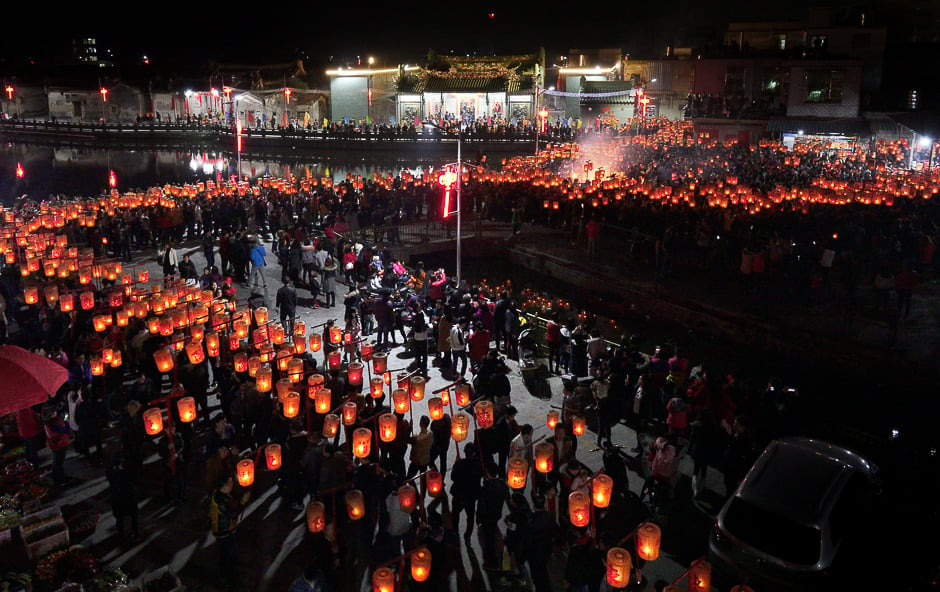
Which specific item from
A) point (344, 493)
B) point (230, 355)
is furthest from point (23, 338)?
point (344, 493)

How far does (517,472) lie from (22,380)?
5.73 metres

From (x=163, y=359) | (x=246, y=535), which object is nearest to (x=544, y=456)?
(x=246, y=535)

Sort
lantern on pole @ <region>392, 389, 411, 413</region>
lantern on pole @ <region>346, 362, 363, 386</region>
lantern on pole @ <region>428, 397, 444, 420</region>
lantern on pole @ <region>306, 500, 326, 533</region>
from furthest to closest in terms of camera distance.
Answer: lantern on pole @ <region>346, 362, 363, 386</region>, lantern on pole @ <region>392, 389, 411, 413</region>, lantern on pole @ <region>428, 397, 444, 420</region>, lantern on pole @ <region>306, 500, 326, 533</region>

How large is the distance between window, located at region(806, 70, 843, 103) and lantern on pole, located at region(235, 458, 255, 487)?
4148cm

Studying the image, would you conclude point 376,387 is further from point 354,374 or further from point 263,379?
point 263,379

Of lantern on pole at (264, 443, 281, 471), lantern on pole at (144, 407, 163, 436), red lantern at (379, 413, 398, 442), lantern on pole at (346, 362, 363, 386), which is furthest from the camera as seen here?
lantern on pole at (346, 362, 363, 386)

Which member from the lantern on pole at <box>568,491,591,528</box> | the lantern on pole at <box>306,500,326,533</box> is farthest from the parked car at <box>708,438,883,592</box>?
the lantern on pole at <box>306,500,326,533</box>

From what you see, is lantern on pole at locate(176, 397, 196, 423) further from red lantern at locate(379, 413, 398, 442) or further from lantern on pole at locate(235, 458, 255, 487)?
red lantern at locate(379, 413, 398, 442)

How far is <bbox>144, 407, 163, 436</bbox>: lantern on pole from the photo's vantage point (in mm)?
9430

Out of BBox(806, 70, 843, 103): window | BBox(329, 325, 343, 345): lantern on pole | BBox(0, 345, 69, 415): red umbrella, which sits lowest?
BBox(329, 325, 343, 345): lantern on pole

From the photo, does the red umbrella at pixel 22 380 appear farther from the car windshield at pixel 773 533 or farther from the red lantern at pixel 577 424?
the car windshield at pixel 773 533

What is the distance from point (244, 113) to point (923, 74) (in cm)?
5212

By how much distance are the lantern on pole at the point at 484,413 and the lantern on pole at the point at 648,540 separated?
310cm

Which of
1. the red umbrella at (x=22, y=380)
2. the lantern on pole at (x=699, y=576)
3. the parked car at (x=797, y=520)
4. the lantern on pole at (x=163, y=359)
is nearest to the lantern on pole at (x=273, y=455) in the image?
the red umbrella at (x=22, y=380)
